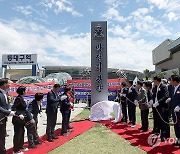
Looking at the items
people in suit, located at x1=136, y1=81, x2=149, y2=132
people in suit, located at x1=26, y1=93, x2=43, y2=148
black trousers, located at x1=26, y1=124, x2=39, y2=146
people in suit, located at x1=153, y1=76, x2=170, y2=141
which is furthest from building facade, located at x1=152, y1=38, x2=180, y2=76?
black trousers, located at x1=26, y1=124, x2=39, y2=146

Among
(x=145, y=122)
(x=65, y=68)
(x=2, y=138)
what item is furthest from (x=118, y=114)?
(x=65, y=68)

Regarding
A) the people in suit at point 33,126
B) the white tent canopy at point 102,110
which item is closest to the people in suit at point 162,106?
the people in suit at point 33,126

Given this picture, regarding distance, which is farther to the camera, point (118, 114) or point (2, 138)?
point (118, 114)

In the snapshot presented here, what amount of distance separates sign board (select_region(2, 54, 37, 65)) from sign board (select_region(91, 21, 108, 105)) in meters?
10.9

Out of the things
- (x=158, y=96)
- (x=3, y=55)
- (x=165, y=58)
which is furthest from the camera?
(x=165, y=58)

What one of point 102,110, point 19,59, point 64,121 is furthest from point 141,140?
point 19,59

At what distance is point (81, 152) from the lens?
16.5 ft

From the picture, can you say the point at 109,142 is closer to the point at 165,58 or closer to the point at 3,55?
the point at 3,55

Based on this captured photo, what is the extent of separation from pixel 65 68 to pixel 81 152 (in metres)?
59.4

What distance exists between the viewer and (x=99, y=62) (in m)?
10.7

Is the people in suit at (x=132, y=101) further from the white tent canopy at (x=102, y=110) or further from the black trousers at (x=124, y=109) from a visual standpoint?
the white tent canopy at (x=102, y=110)

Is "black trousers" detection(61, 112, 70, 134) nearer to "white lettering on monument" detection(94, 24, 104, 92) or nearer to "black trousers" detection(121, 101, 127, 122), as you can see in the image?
"black trousers" detection(121, 101, 127, 122)

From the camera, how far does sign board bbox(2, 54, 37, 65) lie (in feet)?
67.9

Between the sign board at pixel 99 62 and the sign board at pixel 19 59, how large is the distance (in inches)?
429
